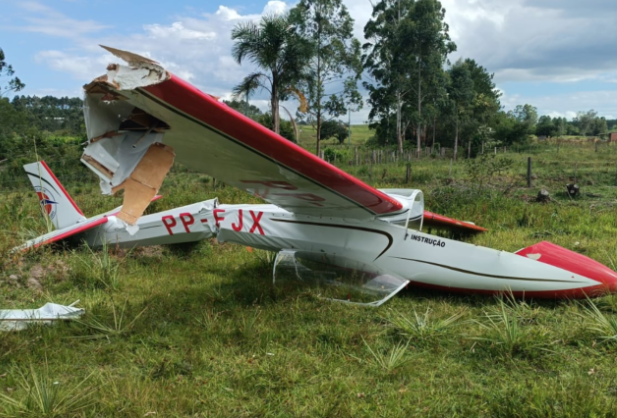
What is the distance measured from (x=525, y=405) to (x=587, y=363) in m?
1.05

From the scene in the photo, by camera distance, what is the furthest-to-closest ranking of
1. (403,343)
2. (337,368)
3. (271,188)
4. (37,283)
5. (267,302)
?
(37,283), (267,302), (271,188), (403,343), (337,368)

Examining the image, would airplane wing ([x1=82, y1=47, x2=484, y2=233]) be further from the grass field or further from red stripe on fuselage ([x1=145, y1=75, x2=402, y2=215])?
the grass field

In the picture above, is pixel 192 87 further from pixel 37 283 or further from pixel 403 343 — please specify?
pixel 37 283

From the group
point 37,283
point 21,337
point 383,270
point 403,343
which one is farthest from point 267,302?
point 37,283

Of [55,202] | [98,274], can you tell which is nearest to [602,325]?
[98,274]

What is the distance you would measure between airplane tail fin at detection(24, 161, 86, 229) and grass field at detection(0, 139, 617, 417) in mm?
1345

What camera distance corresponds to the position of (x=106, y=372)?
3477 millimetres

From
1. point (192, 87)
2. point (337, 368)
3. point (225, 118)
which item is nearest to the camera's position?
point (192, 87)

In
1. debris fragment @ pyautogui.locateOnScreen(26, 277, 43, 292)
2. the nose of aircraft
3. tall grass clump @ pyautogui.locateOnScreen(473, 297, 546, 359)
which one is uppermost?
the nose of aircraft

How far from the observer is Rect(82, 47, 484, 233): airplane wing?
2424 mm

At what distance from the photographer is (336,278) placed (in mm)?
5203

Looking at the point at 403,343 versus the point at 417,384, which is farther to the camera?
the point at 403,343

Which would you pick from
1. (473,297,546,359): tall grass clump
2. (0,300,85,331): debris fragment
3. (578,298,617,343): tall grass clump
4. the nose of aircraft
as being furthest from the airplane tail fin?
(578,298,617,343): tall grass clump

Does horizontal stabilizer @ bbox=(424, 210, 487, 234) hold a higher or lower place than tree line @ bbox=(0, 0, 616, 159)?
lower
